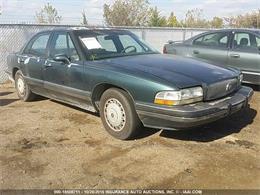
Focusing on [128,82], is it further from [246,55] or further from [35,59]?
[246,55]

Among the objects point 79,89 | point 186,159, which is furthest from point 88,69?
point 186,159

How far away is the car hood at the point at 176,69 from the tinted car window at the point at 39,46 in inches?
68.5

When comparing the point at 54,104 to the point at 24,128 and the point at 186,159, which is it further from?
the point at 186,159

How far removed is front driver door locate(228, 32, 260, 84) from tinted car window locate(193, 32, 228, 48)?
0.90 ft

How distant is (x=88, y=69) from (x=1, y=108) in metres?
2.56

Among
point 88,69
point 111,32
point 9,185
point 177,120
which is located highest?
point 111,32

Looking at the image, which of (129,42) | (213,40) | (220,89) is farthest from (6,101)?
(213,40)

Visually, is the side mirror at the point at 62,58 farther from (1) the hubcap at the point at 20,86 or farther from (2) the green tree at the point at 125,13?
(2) the green tree at the point at 125,13

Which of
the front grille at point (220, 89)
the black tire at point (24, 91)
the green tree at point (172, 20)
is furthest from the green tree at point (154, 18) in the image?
the front grille at point (220, 89)

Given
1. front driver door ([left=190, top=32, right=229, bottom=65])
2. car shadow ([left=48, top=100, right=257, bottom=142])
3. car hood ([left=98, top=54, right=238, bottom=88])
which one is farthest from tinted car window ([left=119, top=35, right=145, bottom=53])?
front driver door ([left=190, top=32, right=229, bottom=65])

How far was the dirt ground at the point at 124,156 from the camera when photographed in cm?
364

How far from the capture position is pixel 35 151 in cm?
451

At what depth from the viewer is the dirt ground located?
364cm

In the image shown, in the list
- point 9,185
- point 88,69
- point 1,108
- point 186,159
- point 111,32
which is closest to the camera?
point 9,185
